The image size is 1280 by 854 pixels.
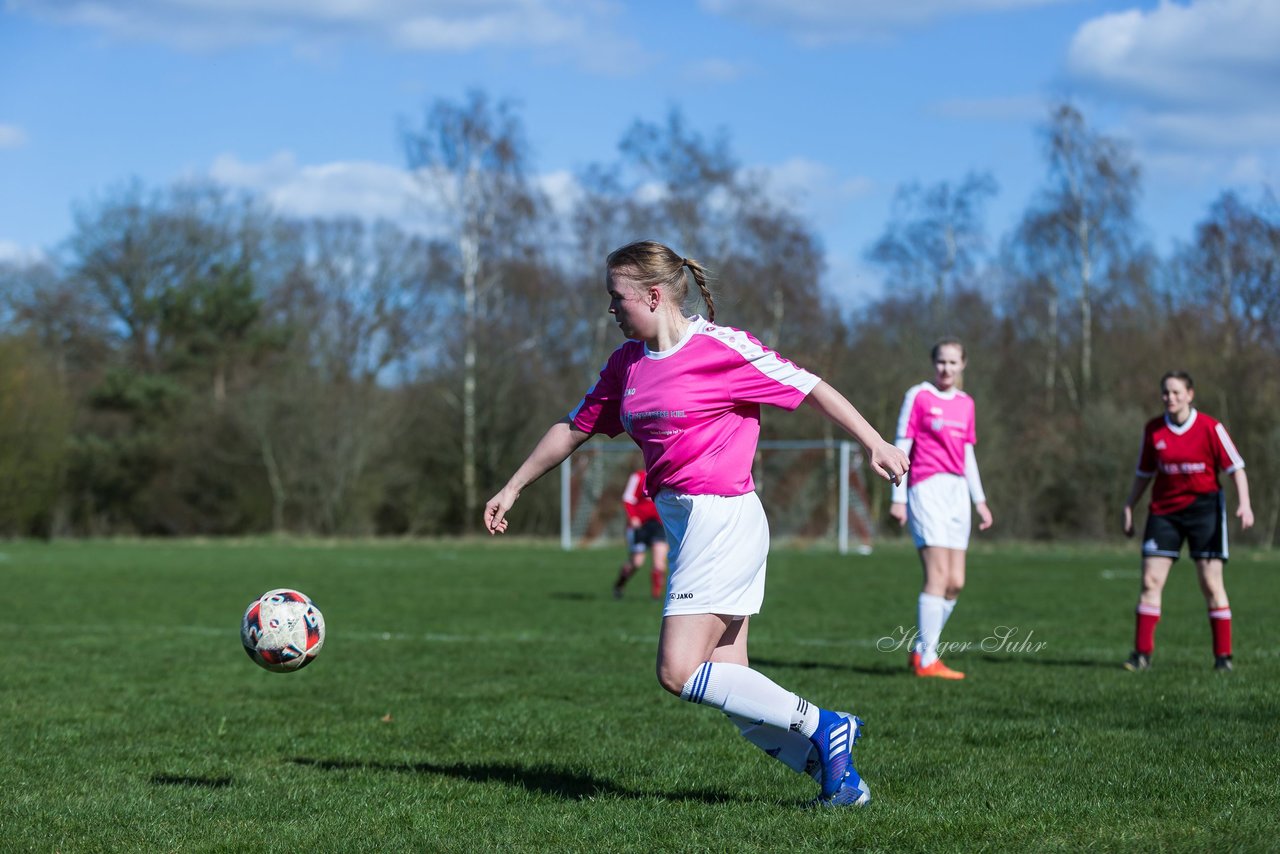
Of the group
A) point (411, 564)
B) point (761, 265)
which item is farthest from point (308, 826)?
point (761, 265)

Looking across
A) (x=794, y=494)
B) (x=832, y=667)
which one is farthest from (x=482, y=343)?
(x=832, y=667)

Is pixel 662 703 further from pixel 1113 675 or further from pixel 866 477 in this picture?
pixel 866 477

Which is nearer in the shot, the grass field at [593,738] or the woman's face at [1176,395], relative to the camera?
the grass field at [593,738]

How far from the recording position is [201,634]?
12219mm

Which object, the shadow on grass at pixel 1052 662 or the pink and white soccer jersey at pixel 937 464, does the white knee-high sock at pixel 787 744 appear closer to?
the pink and white soccer jersey at pixel 937 464

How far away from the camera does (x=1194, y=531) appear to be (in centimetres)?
904

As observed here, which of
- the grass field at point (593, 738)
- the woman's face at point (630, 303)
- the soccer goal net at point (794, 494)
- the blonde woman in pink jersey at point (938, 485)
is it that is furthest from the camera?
the soccer goal net at point (794, 494)

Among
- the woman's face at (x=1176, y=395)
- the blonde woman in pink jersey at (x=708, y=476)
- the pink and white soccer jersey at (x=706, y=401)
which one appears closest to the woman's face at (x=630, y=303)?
the blonde woman in pink jersey at (x=708, y=476)

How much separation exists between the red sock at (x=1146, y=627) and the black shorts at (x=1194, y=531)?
380 mm

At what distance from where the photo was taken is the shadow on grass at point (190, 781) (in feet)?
18.1

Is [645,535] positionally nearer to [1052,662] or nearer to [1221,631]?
[1052,662]

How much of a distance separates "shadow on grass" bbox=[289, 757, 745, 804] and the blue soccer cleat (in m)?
0.45

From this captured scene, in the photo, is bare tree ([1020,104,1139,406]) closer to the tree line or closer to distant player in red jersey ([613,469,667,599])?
the tree line

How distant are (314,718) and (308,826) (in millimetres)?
2758
